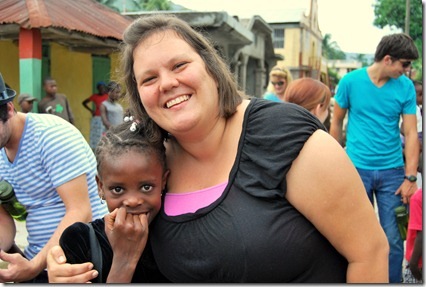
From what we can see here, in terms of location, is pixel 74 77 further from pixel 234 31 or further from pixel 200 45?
pixel 200 45

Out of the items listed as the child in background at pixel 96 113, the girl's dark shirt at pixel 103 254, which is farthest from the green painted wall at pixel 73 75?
the girl's dark shirt at pixel 103 254

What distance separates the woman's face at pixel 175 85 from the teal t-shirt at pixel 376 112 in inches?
97.8

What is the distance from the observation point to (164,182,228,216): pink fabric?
1533 millimetres

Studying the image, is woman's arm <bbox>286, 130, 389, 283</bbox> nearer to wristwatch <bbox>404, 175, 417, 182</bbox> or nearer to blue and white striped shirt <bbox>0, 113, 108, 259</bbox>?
blue and white striped shirt <bbox>0, 113, 108, 259</bbox>

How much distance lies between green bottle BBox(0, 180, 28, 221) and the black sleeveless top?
3.51 feet

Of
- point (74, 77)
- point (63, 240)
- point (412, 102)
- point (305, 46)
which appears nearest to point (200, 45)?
point (63, 240)

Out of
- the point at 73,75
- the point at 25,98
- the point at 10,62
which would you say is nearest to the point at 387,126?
the point at 25,98

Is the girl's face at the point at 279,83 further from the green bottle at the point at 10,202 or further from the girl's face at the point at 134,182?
the girl's face at the point at 134,182

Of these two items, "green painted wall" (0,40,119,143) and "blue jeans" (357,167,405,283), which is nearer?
"blue jeans" (357,167,405,283)

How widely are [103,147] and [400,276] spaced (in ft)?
8.80

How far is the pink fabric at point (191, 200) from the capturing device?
1.53 meters

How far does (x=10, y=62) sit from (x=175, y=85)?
276 inches

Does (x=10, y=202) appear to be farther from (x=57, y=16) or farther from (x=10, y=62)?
(x=10, y=62)

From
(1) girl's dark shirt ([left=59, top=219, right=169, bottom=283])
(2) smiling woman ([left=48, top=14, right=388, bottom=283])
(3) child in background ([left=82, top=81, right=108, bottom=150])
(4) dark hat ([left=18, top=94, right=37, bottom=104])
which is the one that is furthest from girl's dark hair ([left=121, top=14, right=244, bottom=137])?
(3) child in background ([left=82, top=81, right=108, bottom=150])
